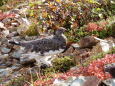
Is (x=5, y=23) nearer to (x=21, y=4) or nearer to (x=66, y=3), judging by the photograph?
(x=21, y=4)

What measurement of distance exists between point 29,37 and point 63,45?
12.7 feet

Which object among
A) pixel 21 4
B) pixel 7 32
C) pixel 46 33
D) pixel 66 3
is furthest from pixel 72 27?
pixel 21 4

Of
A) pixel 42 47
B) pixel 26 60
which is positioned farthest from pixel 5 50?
pixel 42 47

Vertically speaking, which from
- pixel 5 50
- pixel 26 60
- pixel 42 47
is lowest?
pixel 5 50

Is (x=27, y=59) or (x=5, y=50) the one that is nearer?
(x=27, y=59)

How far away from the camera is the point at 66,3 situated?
393 inches

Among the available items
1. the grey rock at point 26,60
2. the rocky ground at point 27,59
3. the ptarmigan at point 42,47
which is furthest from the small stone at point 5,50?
the ptarmigan at point 42,47

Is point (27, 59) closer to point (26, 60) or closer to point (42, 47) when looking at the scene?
point (26, 60)

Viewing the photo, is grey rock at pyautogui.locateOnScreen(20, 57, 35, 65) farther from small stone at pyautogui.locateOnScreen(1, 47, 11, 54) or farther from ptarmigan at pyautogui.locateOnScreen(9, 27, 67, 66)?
small stone at pyautogui.locateOnScreen(1, 47, 11, 54)

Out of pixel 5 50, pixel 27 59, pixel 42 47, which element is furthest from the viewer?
pixel 5 50

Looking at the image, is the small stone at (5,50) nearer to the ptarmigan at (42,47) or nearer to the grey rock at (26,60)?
the grey rock at (26,60)

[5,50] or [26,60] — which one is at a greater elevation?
[26,60]

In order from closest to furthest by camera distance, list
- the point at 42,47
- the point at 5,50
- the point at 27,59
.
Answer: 1. the point at 42,47
2. the point at 27,59
3. the point at 5,50

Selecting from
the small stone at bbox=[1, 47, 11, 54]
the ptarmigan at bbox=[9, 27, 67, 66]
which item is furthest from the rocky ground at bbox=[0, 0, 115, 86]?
the ptarmigan at bbox=[9, 27, 67, 66]
